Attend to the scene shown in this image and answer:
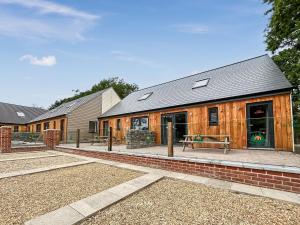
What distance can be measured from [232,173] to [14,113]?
121 ft

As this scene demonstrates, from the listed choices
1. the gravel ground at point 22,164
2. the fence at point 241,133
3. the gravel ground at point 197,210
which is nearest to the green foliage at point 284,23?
the fence at point 241,133

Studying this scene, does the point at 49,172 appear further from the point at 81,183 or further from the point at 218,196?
the point at 218,196

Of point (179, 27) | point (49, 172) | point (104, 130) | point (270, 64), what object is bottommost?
point (49, 172)

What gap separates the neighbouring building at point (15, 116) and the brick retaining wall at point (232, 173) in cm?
3073

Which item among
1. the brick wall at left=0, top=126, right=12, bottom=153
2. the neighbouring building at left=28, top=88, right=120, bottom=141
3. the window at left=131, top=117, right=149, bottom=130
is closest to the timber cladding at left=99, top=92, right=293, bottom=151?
the window at left=131, top=117, right=149, bottom=130

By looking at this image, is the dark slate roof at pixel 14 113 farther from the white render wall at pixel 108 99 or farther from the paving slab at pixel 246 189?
the paving slab at pixel 246 189

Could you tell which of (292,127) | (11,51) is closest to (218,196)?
(292,127)

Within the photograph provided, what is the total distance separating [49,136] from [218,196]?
1264 centimetres

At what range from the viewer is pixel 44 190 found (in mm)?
3957

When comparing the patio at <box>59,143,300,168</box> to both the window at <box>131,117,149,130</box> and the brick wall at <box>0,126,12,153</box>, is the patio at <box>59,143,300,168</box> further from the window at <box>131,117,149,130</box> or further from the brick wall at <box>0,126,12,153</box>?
the brick wall at <box>0,126,12,153</box>

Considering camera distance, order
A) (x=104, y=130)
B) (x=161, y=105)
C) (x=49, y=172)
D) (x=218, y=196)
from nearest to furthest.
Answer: (x=218, y=196) < (x=49, y=172) < (x=161, y=105) < (x=104, y=130)

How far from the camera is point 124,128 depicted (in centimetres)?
1465

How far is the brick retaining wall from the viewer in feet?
12.3

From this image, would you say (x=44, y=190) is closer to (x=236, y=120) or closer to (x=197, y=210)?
(x=197, y=210)
